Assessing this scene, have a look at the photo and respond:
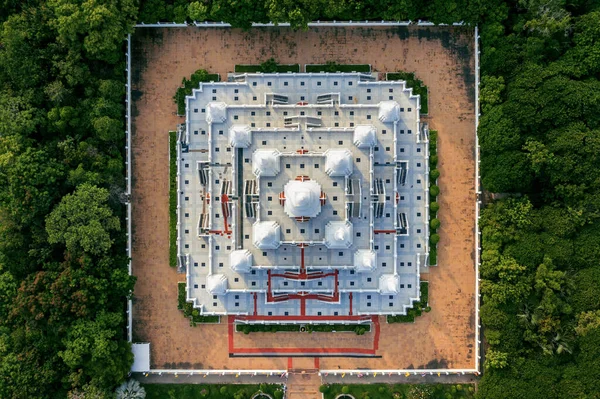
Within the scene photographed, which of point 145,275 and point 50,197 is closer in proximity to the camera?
point 50,197

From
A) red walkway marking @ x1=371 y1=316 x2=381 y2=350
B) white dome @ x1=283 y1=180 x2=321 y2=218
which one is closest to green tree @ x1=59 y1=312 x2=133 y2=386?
white dome @ x1=283 y1=180 x2=321 y2=218

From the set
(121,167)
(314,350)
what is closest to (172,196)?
(121,167)

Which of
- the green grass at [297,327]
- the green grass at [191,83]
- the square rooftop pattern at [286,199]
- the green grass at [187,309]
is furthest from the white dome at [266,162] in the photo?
the green grass at [297,327]

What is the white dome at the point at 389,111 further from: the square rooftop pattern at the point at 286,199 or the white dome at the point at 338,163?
the white dome at the point at 338,163

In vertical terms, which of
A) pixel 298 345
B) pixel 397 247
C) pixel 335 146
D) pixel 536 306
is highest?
pixel 335 146

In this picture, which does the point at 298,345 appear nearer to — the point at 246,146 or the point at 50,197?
the point at 246,146

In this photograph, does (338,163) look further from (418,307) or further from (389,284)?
(418,307)

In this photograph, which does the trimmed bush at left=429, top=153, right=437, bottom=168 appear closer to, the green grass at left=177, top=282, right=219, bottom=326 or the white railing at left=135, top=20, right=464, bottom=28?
the white railing at left=135, top=20, right=464, bottom=28

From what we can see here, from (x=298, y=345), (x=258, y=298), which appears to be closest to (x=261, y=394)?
(x=298, y=345)
